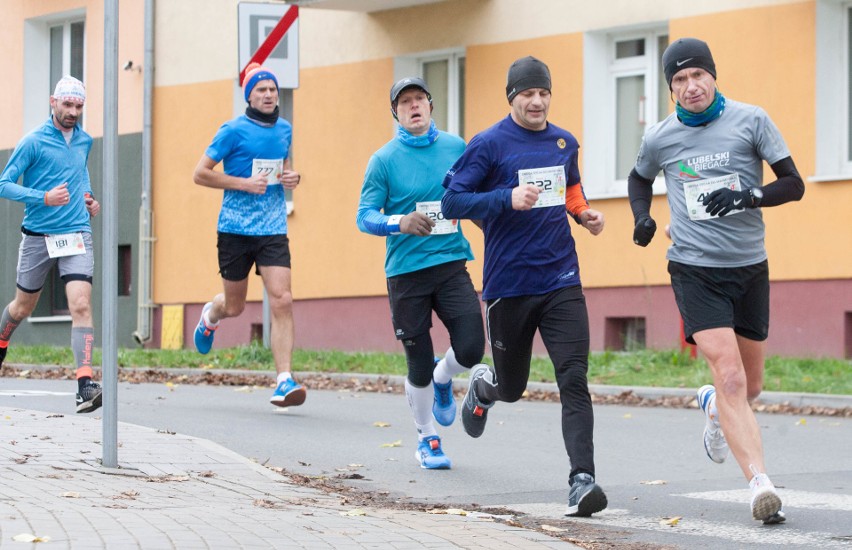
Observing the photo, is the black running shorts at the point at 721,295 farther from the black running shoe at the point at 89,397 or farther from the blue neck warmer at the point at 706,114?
the black running shoe at the point at 89,397

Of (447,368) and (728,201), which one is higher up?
(728,201)

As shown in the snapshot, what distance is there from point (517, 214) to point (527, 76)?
2.12 feet

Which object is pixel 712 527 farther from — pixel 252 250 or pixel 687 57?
pixel 252 250

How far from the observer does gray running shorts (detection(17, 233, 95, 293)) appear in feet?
34.8

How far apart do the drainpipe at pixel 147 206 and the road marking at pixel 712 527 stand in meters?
16.7

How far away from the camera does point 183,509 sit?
21.4 feet

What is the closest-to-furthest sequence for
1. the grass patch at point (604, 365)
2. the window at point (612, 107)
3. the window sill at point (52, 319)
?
the grass patch at point (604, 365)
the window at point (612, 107)
the window sill at point (52, 319)

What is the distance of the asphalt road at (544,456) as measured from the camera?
7.00 metres

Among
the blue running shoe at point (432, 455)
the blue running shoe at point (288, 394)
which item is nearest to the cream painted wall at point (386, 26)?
the blue running shoe at point (288, 394)

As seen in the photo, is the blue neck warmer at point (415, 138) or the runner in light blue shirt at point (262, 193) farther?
the runner in light blue shirt at point (262, 193)

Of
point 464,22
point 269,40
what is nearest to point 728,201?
point 269,40

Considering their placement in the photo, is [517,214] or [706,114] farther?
[517,214]

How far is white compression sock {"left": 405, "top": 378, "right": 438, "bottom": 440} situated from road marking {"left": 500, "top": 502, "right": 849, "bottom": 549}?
1.52m

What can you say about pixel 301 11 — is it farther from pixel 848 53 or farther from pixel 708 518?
pixel 708 518
